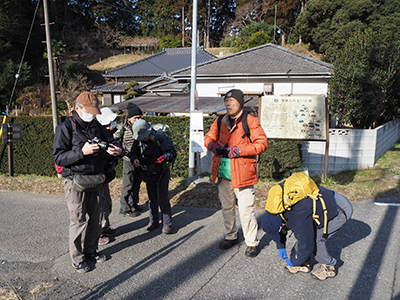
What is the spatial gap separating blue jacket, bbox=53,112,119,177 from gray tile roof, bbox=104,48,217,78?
61.0 ft

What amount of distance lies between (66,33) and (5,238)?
44809mm

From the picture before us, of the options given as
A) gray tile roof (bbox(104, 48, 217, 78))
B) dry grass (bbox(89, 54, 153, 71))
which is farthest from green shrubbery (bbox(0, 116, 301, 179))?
dry grass (bbox(89, 54, 153, 71))

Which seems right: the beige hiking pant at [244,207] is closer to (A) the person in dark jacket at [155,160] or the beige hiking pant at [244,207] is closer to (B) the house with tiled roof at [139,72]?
(A) the person in dark jacket at [155,160]

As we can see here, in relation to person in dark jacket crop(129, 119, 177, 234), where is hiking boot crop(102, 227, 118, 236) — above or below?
below

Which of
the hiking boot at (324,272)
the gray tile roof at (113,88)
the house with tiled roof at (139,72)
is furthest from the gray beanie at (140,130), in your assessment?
the gray tile roof at (113,88)

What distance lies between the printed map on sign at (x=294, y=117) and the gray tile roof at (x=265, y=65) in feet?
23.6

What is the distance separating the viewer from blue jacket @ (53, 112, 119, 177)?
295cm

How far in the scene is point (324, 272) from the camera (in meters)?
2.96

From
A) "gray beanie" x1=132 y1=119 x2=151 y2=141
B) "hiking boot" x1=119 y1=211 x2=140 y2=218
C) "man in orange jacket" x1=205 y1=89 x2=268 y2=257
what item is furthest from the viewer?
"hiking boot" x1=119 y1=211 x2=140 y2=218

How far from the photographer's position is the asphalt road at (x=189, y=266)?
282 centimetres

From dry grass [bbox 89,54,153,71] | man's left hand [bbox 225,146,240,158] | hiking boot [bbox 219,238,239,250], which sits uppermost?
dry grass [bbox 89,54,153,71]

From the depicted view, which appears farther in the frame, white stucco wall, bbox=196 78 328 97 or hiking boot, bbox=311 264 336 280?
white stucco wall, bbox=196 78 328 97

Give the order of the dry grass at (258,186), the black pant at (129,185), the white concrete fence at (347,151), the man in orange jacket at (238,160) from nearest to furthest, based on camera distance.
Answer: the man in orange jacket at (238,160), the black pant at (129,185), the dry grass at (258,186), the white concrete fence at (347,151)

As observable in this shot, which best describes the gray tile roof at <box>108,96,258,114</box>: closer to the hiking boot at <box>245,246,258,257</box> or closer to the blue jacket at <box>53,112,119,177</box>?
the hiking boot at <box>245,246,258,257</box>
